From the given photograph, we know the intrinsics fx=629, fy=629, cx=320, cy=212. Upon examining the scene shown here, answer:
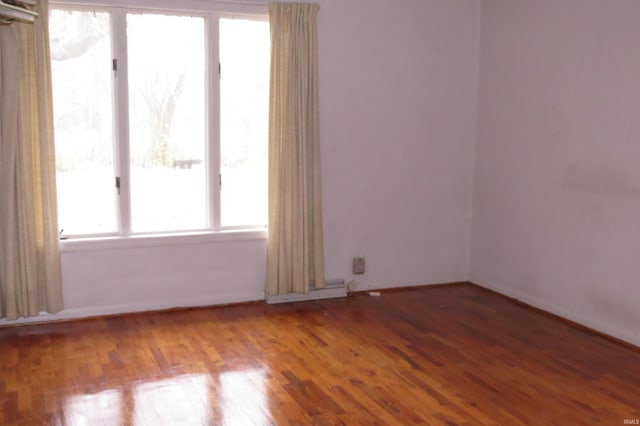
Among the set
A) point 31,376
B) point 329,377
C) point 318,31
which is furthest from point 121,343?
point 318,31

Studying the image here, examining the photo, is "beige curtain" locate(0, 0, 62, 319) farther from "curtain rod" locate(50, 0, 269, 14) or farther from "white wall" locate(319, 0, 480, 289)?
"white wall" locate(319, 0, 480, 289)

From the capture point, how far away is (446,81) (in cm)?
555

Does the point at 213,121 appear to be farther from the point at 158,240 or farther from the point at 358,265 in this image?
the point at 358,265

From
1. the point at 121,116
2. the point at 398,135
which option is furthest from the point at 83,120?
the point at 398,135

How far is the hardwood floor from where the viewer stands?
319 cm

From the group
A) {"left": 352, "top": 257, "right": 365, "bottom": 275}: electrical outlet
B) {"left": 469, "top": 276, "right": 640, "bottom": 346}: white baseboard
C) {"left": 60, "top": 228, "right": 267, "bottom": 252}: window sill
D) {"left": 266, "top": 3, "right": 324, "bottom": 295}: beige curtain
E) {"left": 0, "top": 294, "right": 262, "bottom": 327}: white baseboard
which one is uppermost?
{"left": 266, "top": 3, "right": 324, "bottom": 295}: beige curtain

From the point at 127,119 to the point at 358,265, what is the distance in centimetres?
223

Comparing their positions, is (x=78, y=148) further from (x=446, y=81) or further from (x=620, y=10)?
(x=620, y=10)

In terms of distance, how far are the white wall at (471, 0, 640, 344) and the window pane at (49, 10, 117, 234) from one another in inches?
125

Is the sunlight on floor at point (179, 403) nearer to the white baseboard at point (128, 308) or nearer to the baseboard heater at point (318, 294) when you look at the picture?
the white baseboard at point (128, 308)

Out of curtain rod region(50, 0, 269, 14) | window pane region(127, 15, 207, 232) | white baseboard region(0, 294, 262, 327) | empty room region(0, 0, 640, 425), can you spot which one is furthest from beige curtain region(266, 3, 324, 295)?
window pane region(127, 15, 207, 232)

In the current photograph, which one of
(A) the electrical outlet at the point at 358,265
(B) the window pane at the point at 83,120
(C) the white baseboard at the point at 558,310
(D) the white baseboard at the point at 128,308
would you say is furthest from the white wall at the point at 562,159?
(B) the window pane at the point at 83,120

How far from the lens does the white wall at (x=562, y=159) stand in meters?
4.25

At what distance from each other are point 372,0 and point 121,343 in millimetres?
3294
